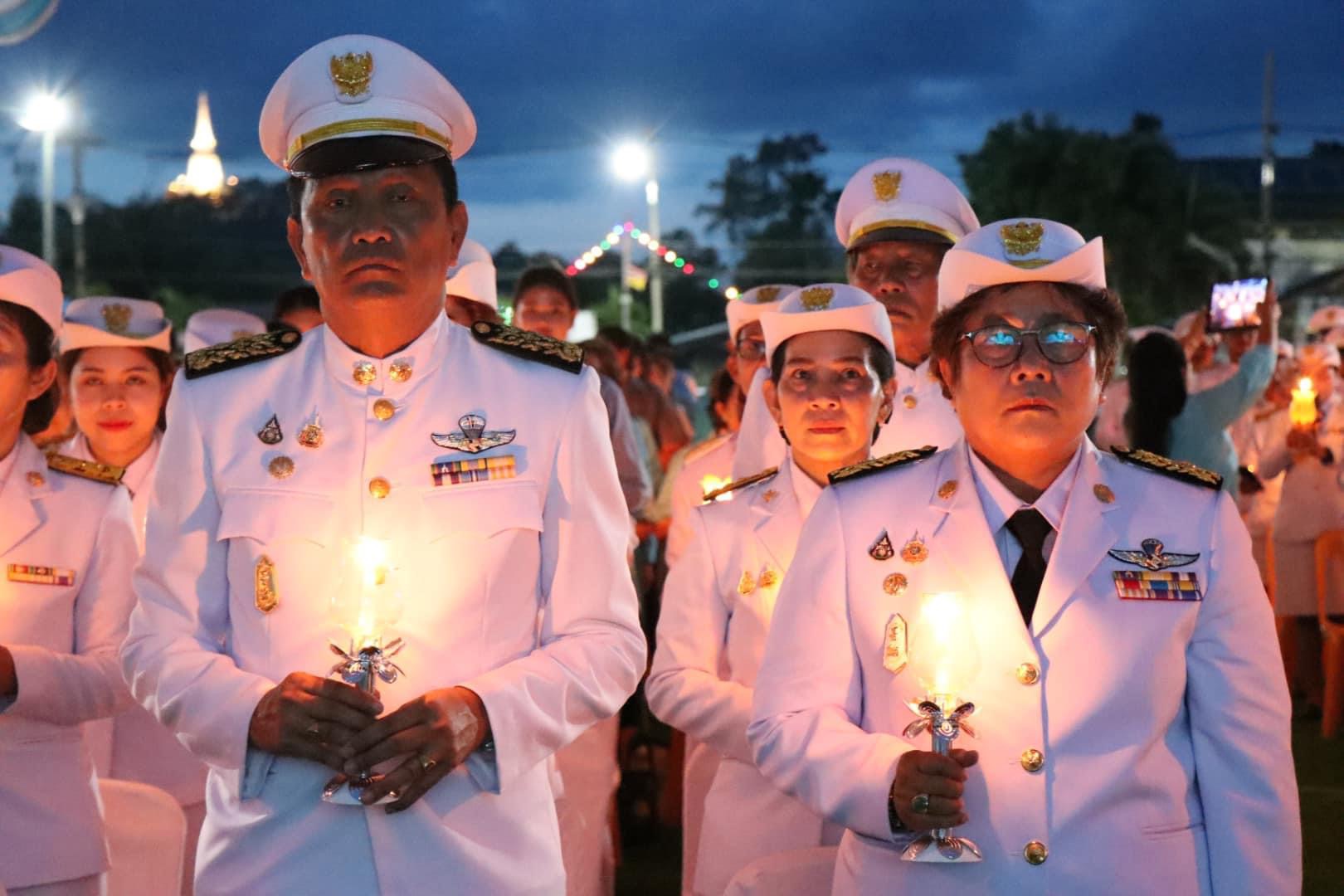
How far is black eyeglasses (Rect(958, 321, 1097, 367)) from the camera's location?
146 inches

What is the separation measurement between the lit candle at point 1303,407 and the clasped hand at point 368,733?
9649 millimetres

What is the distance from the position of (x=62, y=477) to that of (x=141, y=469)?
180 centimetres

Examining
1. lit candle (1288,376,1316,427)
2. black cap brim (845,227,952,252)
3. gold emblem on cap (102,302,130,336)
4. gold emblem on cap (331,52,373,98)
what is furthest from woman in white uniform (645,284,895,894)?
lit candle (1288,376,1316,427)

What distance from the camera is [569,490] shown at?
3541 mm

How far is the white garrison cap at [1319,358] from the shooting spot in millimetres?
13406

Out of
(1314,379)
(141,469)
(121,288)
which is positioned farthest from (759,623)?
(121,288)

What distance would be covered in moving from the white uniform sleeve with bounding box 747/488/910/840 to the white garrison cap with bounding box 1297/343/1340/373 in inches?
421

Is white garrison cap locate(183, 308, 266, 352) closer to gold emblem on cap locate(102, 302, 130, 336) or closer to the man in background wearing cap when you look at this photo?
gold emblem on cap locate(102, 302, 130, 336)

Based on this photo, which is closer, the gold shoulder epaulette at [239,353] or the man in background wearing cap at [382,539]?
the man in background wearing cap at [382,539]

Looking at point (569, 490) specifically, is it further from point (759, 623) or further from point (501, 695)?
point (759, 623)

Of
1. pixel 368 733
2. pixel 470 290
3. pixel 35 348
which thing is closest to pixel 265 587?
pixel 368 733

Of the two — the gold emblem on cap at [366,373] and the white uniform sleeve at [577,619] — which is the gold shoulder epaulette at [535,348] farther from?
the gold emblem on cap at [366,373]

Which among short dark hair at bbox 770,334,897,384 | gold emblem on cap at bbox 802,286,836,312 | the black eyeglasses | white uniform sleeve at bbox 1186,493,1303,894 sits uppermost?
gold emblem on cap at bbox 802,286,836,312

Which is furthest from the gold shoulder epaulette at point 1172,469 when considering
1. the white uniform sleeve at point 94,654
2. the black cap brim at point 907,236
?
the white uniform sleeve at point 94,654
